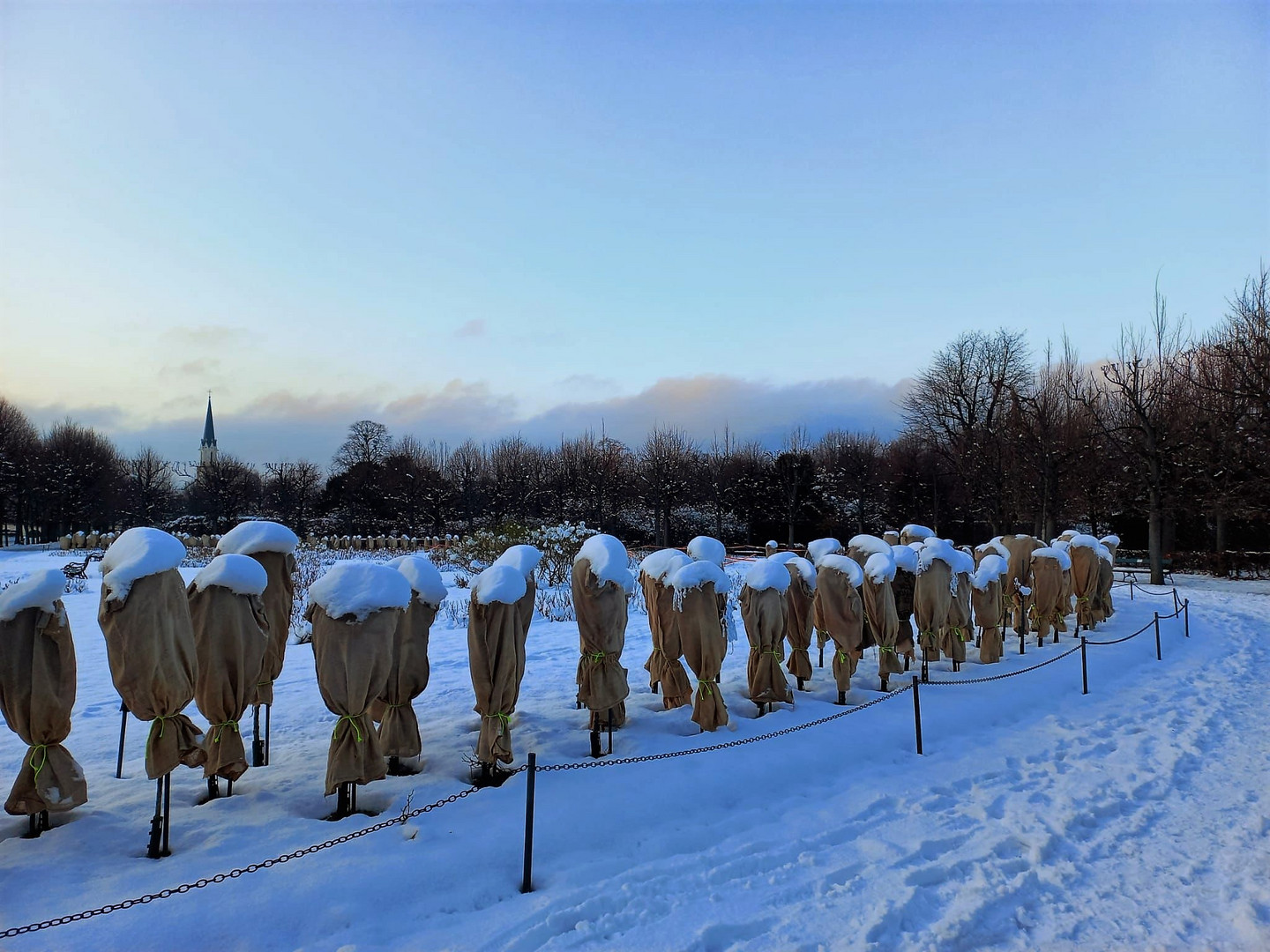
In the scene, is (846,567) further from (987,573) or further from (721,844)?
(721,844)

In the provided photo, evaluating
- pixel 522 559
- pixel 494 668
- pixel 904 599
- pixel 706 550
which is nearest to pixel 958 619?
pixel 904 599

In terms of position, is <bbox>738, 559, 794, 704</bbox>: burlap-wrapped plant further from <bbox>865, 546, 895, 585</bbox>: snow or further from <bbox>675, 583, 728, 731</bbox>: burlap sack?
<bbox>865, 546, 895, 585</bbox>: snow

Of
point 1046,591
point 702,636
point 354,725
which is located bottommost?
point 1046,591

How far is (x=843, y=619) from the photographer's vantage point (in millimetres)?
8539

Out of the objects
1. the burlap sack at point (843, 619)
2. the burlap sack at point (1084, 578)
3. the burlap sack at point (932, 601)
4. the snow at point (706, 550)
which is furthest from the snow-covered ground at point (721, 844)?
the burlap sack at point (1084, 578)

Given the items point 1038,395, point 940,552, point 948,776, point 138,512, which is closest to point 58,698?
point 948,776

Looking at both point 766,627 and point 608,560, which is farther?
point 766,627

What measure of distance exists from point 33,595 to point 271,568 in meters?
1.96

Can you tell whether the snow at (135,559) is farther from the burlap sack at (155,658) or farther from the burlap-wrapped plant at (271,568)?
the burlap-wrapped plant at (271,568)

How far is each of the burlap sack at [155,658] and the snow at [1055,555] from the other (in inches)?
543

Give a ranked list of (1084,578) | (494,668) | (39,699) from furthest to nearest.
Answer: (1084,578), (494,668), (39,699)

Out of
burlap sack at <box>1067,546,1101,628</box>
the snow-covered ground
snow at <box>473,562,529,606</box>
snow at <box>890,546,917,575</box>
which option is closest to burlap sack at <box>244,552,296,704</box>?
the snow-covered ground

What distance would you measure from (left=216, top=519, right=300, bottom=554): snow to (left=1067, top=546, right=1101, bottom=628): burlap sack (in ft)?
48.6

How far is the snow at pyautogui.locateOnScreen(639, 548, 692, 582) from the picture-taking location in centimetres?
763
